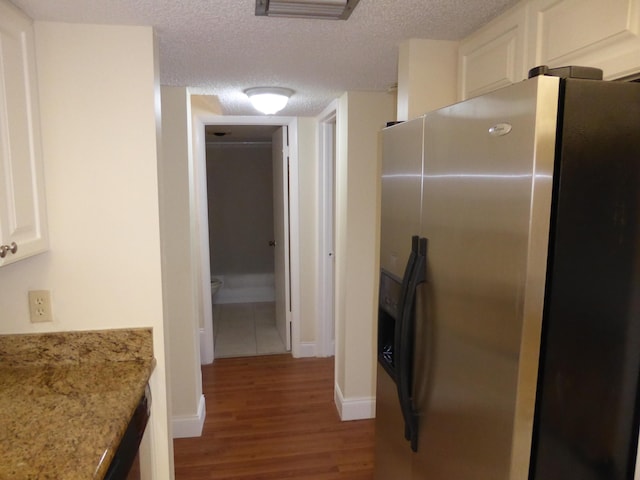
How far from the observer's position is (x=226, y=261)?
5.62 m

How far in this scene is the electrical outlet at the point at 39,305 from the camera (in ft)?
5.01

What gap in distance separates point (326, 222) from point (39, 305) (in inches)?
91.1

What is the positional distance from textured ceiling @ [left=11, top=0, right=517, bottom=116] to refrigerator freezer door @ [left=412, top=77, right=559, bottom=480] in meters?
0.52

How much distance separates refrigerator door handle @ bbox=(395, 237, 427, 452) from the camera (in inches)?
47.4

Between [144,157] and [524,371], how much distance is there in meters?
1.39

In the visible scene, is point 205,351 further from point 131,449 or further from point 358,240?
point 131,449

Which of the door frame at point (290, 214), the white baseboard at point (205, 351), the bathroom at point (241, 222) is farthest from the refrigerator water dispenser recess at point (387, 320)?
the bathroom at point (241, 222)

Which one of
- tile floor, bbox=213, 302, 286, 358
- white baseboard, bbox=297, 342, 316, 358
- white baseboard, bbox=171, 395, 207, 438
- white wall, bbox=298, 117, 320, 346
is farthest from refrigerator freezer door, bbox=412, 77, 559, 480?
tile floor, bbox=213, 302, 286, 358

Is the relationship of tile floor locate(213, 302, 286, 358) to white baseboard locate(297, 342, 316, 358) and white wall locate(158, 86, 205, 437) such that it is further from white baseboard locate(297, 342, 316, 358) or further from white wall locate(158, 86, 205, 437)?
white wall locate(158, 86, 205, 437)

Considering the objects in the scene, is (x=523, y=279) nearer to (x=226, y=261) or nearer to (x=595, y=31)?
(x=595, y=31)

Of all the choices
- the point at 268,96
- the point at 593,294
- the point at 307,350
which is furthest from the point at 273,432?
the point at 593,294

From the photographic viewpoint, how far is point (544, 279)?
85 centimetres

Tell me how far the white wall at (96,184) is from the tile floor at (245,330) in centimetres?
234

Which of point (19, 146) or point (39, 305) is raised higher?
point (19, 146)
